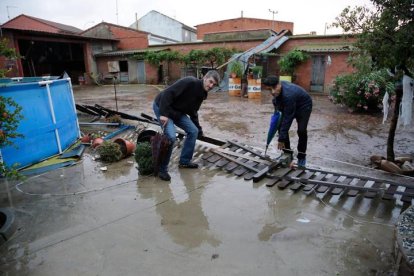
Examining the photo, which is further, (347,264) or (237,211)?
(237,211)

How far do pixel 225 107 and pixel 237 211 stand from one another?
9.58m

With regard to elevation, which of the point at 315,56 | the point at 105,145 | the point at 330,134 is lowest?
the point at 330,134

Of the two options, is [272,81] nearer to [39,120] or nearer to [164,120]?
[164,120]

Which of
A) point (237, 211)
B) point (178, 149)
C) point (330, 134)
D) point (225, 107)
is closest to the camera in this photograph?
point (237, 211)

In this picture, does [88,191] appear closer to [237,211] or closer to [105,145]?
[105,145]

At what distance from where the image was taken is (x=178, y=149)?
6152mm

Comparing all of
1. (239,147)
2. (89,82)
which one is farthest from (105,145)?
(89,82)

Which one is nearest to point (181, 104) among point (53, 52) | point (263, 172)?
point (263, 172)

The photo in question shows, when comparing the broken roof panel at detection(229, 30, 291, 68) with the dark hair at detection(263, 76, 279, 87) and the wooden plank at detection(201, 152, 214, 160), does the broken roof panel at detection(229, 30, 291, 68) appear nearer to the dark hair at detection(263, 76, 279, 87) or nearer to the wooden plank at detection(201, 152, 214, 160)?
the wooden plank at detection(201, 152, 214, 160)

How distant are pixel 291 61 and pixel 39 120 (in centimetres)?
1596

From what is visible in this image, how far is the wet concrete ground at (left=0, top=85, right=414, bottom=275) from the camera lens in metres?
2.54

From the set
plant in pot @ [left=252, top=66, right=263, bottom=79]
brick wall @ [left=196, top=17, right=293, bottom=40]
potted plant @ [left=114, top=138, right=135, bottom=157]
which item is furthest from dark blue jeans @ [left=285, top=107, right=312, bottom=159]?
brick wall @ [left=196, top=17, right=293, bottom=40]

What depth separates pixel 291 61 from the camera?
18094mm

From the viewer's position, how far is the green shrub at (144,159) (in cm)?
465
